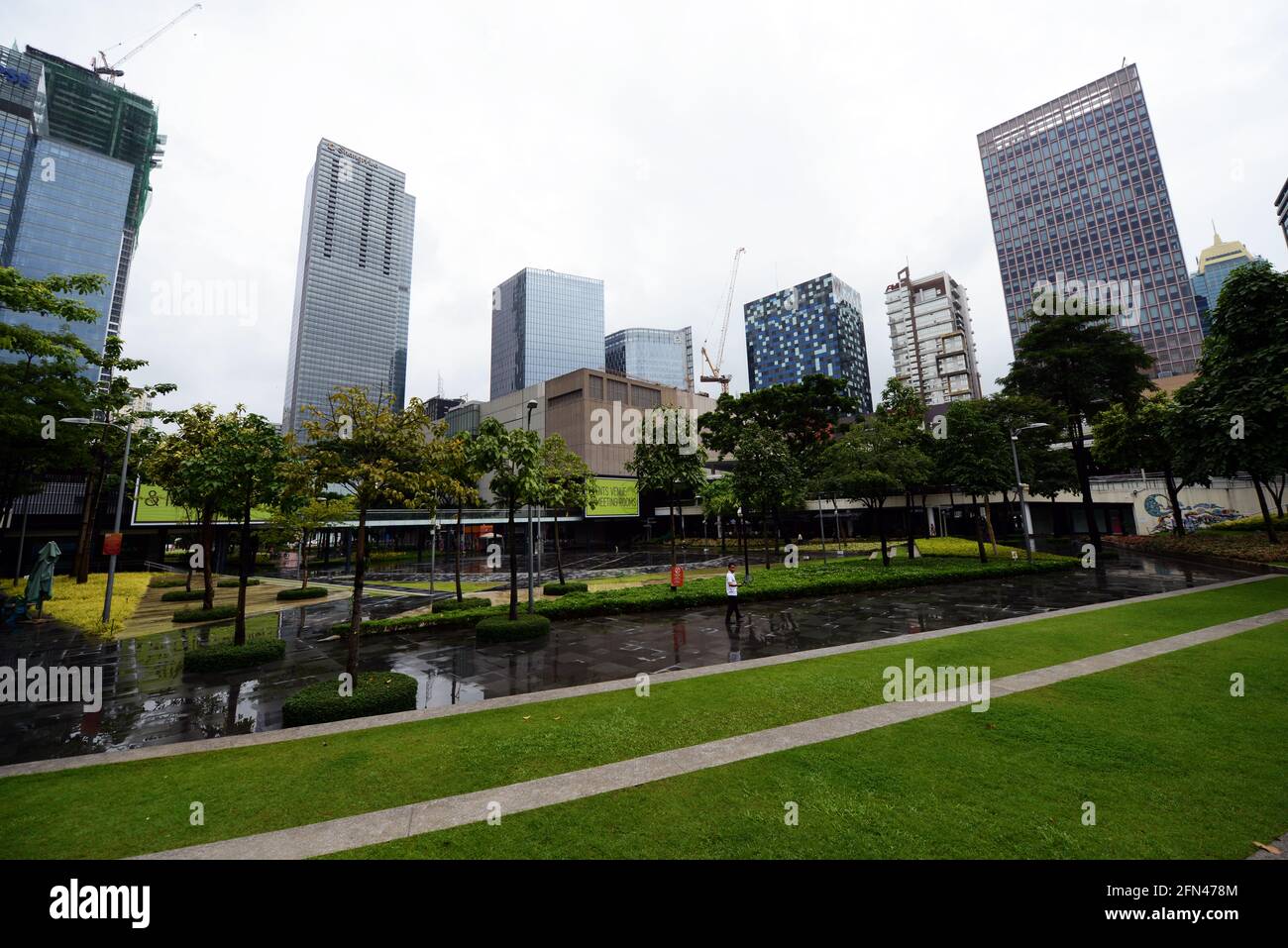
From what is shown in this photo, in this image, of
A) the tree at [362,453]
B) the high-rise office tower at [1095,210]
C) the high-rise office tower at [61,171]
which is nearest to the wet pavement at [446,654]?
the tree at [362,453]

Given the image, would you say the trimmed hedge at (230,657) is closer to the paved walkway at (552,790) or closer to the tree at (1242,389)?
the paved walkway at (552,790)

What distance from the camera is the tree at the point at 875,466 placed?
29.8m

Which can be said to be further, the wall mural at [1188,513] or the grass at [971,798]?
the wall mural at [1188,513]

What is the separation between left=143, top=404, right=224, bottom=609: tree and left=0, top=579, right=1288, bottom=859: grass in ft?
26.0

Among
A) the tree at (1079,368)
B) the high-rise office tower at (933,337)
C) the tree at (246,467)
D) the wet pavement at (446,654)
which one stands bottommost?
the wet pavement at (446,654)

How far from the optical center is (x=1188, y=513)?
4488 cm

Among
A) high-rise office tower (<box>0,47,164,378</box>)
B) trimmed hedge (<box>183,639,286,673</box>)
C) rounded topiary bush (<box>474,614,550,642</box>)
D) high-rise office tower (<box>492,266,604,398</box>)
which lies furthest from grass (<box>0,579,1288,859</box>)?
high-rise office tower (<box>492,266,604,398</box>)

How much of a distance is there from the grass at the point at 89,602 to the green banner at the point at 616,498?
1734 inches

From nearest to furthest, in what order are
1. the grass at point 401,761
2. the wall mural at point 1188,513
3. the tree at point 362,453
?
the grass at point 401,761, the tree at point 362,453, the wall mural at point 1188,513

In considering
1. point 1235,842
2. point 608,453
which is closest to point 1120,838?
point 1235,842

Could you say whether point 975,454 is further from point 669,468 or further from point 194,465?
point 194,465

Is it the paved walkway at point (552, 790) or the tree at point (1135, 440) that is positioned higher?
the tree at point (1135, 440)

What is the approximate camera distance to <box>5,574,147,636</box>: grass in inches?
770
